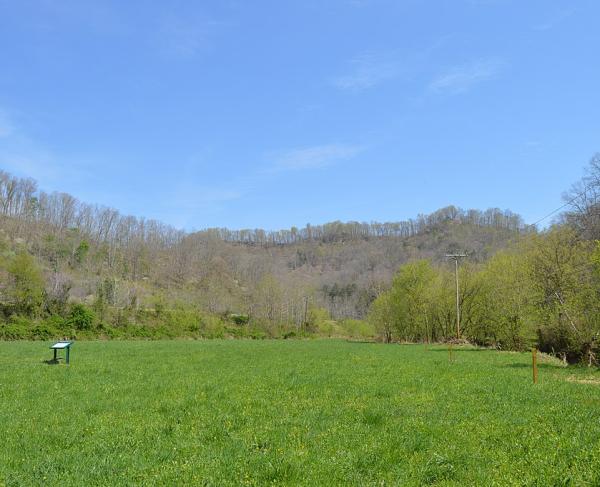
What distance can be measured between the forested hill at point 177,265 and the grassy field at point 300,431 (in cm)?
6958

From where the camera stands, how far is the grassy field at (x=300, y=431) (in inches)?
304

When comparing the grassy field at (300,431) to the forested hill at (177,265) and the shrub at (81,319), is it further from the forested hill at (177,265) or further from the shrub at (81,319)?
the forested hill at (177,265)

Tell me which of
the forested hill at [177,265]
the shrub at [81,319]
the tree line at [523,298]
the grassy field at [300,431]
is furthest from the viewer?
the forested hill at [177,265]

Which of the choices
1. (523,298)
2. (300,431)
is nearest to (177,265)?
(523,298)

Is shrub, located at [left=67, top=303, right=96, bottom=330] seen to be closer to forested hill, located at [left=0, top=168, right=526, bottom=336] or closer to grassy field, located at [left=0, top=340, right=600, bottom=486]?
forested hill, located at [left=0, top=168, right=526, bottom=336]

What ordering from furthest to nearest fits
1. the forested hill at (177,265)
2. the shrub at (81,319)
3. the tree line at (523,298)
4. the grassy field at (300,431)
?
the forested hill at (177,265), the shrub at (81,319), the tree line at (523,298), the grassy field at (300,431)

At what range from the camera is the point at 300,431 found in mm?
10492

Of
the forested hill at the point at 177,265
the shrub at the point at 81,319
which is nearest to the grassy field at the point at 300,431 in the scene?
the shrub at the point at 81,319

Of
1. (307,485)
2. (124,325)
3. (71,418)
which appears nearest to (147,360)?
(71,418)

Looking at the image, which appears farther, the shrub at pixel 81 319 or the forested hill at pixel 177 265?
the forested hill at pixel 177 265

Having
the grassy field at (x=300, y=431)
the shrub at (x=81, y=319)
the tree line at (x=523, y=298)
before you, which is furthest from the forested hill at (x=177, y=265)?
the grassy field at (x=300, y=431)

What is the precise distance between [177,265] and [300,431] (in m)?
140

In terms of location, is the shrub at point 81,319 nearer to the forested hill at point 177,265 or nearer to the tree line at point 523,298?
the forested hill at point 177,265

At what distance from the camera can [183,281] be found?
142m
